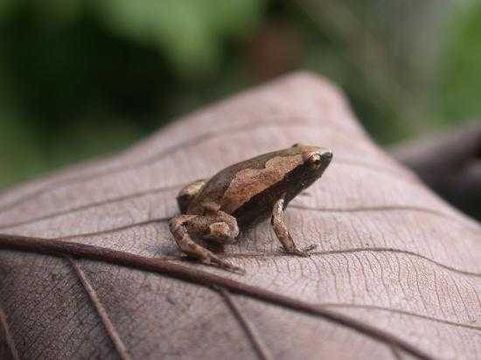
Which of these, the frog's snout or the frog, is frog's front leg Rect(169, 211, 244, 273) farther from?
the frog's snout

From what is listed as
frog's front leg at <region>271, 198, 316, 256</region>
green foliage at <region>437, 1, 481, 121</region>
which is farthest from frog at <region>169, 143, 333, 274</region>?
green foliage at <region>437, 1, 481, 121</region>

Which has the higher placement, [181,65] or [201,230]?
[201,230]

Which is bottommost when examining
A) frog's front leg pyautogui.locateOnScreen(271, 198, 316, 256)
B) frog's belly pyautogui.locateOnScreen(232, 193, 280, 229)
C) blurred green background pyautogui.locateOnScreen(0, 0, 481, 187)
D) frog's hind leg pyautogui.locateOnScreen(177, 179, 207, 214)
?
blurred green background pyautogui.locateOnScreen(0, 0, 481, 187)

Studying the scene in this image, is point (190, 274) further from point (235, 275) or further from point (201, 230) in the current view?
point (201, 230)

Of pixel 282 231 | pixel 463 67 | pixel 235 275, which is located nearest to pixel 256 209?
pixel 282 231

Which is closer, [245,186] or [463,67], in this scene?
[245,186]

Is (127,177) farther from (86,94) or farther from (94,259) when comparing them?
(86,94)

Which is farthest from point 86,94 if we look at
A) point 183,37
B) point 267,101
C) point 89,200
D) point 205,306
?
point 205,306
